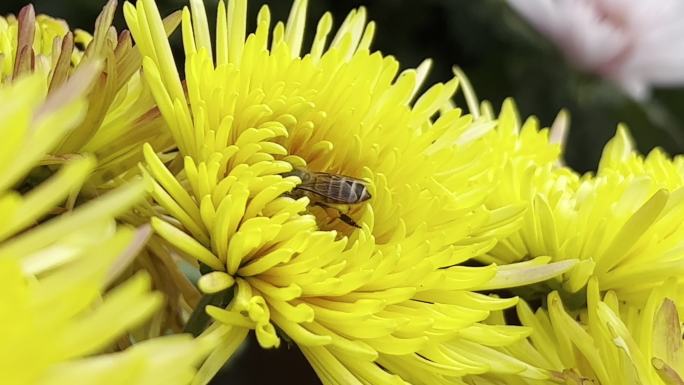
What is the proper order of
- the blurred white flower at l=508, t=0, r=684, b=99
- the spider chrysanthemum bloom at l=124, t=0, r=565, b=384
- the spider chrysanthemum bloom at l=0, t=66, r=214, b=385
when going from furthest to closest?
the blurred white flower at l=508, t=0, r=684, b=99 → the spider chrysanthemum bloom at l=124, t=0, r=565, b=384 → the spider chrysanthemum bloom at l=0, t=66, r=214, b=385

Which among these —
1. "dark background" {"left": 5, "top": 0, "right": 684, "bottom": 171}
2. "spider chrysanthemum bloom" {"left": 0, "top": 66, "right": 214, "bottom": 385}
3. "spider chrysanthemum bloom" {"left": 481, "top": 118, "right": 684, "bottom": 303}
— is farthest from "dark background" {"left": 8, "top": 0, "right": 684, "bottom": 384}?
"spider chrysanthemum bloom" {"left": 0, "top": 66, "right": 214, "bottom": 385}

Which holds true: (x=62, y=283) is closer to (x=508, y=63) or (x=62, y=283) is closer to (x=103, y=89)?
(x=103, y=89)

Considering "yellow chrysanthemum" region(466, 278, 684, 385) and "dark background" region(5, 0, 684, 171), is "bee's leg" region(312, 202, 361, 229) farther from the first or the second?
"dark background" region(5, 0, 684, 171)

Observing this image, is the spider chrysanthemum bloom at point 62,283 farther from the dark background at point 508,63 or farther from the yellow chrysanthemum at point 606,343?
the dark background at point 508,63

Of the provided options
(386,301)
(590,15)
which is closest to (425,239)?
(386,301)

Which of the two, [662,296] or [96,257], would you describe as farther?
[662,296]

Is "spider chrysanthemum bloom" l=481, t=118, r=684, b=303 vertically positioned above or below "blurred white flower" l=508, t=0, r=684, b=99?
below

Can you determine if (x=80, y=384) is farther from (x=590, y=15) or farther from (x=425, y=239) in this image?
(x=590, y=15)
